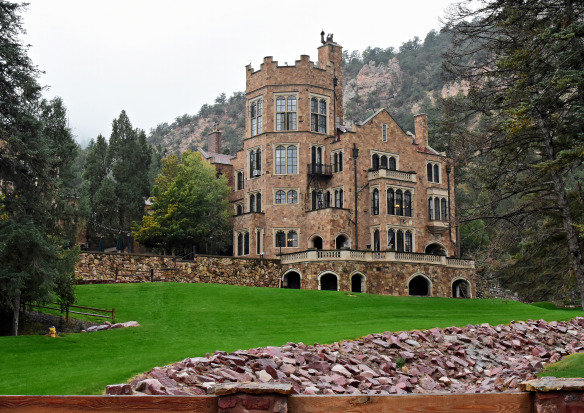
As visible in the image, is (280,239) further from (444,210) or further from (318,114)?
(444,210)

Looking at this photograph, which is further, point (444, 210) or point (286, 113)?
point (444, 210)

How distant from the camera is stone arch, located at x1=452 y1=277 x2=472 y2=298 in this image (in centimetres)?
5378

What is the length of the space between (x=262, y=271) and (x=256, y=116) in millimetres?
14056

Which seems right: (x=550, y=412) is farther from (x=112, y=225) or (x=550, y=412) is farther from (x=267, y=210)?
(x=112, y=225)

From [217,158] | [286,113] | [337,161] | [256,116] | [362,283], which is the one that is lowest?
[362,283]

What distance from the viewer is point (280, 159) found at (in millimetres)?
55719

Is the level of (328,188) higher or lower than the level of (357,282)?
higher

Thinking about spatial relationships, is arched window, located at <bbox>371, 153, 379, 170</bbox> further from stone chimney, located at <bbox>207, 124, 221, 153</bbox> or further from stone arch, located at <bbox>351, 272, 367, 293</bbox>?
stone chimney, located at <bbox>207, 124, 221, 153</bbox>

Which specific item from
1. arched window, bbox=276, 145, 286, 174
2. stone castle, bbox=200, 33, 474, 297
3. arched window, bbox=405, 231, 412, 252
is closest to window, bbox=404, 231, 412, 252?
arched window, bbox=405, 231, 412, 252

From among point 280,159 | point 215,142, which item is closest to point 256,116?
point 280,159

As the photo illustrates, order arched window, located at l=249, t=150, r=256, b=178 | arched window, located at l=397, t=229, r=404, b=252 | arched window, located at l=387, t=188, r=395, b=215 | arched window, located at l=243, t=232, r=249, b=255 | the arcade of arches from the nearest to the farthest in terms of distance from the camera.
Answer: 1. the arcade of arches
2. arched window, located at l=387, t=188, r=395, b=215
3. arched window, located at l=397, t=229, r=404, b=252
4. arched window, located at l=243, t=232, r=249, b=255
5. arched window, located at l=249, t=150, r=256, b=178

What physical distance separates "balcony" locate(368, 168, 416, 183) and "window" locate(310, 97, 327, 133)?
5877 mm

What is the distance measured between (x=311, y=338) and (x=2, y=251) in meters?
11.3

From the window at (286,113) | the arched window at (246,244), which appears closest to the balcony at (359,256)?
the arched window at (246,244)
